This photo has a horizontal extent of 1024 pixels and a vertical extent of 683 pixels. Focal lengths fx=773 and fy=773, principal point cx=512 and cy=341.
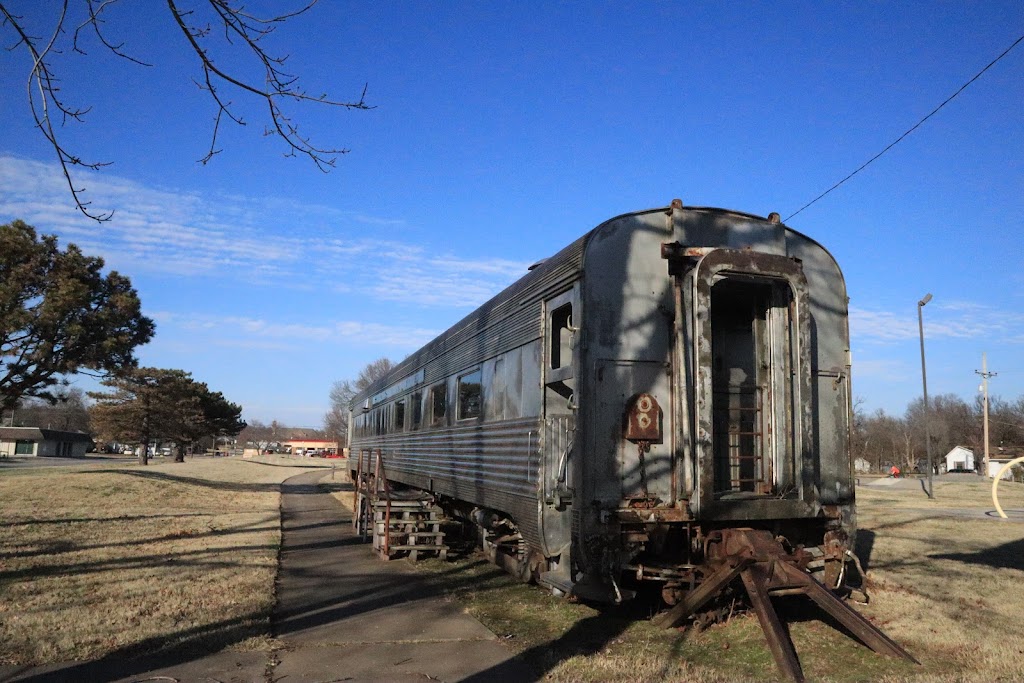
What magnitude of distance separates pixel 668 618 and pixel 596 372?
2106 millimetres

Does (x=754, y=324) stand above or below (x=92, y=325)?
below

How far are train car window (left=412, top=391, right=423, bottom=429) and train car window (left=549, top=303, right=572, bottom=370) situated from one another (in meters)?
6.57

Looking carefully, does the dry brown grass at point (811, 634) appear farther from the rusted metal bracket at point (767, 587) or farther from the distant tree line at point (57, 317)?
the distant tree line at point (57, 317)

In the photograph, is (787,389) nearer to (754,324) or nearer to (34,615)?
(754,324)

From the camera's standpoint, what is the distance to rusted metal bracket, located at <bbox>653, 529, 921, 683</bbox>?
18.9ft

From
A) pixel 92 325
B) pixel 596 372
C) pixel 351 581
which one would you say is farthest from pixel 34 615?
pixel 92 325

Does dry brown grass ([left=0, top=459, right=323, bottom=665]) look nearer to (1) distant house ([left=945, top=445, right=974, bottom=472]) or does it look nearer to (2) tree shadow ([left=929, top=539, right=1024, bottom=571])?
(2) tree shadow ([left=929, top=539, right=1024, bottom=571])

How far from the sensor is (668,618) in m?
6.34

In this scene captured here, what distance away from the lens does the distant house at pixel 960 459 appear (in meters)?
72.9

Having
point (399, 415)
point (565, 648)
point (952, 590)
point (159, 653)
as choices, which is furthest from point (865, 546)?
point (159, 653)

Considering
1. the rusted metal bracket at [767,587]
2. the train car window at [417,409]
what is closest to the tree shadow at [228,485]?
the train car window at [417,409]

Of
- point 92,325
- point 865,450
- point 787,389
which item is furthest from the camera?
point 865,450

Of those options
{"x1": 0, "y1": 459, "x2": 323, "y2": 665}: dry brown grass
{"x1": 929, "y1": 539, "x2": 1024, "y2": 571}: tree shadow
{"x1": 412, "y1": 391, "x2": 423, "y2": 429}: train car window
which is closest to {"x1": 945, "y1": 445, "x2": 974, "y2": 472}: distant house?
{"x1": 929, "y1": 539, "x2": 1024, "y2": 571}: tree shadow

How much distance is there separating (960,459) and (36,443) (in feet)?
294
